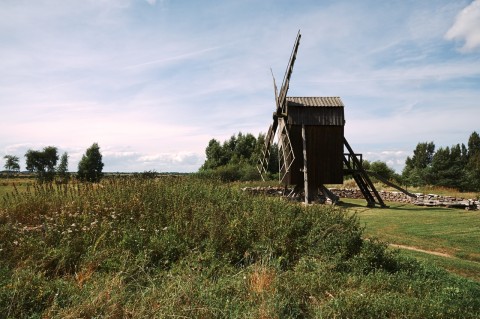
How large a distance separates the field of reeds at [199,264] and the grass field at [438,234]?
1.42 metres

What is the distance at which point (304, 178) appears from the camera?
19359mm

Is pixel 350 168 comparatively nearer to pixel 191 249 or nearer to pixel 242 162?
pixel 191 249

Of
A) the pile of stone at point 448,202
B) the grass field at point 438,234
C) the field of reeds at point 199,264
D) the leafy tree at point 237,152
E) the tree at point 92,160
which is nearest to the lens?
the field of reeds at point 199,264

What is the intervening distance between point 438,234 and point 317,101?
1048 centimetres

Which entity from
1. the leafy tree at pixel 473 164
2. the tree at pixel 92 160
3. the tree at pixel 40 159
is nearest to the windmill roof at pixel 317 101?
the leafy tree at pixel 473 164

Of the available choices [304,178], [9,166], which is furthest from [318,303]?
[9,166]

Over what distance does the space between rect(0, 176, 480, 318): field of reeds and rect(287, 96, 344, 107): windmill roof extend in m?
10.6

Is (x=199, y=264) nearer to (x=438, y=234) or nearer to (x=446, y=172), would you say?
(x=438, y=234)

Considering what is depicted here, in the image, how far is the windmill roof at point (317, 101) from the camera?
19.9 m

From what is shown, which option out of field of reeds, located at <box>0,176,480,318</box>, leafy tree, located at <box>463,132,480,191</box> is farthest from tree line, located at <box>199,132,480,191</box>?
field of reeds, located at <box>0,176,480,318</box>

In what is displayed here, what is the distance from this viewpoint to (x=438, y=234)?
38.1 ft

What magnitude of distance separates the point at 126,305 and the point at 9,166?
89510 mm

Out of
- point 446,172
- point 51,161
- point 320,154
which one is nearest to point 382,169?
point 446,172

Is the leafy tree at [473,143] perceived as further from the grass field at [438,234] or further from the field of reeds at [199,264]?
the field of reeds at [199,264]
